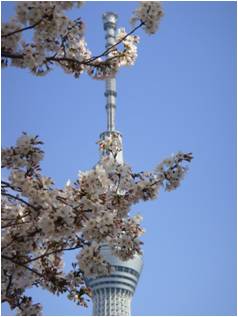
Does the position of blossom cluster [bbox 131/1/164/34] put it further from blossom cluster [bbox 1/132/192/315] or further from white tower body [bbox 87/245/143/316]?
white tower body [bbox 87/245/143/316]

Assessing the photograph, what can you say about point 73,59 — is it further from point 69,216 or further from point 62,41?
point 69,216

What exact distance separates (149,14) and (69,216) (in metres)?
3.82

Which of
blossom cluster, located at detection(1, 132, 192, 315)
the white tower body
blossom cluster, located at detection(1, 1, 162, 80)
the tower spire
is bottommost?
blossom cluster, located at detection(1, 132, 192, 315)

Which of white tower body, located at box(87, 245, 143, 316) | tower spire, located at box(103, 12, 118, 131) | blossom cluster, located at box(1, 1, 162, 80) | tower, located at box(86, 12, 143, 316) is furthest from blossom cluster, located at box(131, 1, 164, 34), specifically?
tower spire, located at box(103, 12, 118, 131)

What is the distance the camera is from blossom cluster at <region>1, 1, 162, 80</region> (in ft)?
29.1

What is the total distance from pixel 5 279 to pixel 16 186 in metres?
1.57

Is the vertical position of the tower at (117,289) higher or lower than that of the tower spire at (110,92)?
lower

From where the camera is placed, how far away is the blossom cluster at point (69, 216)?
8555mm

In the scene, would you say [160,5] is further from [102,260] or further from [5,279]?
[5,279]

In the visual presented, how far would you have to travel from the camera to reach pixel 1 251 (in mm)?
9273

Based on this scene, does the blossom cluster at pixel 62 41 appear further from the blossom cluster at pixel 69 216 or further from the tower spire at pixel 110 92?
the tower spire at pixel 110 92

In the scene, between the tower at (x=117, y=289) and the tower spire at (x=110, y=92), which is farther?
the tower spire at (x=110, y=92)

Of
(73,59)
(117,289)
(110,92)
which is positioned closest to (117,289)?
(117,289)

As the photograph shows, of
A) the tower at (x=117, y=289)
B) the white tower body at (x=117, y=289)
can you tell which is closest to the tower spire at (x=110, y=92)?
the tower at (x=117, y=289)
